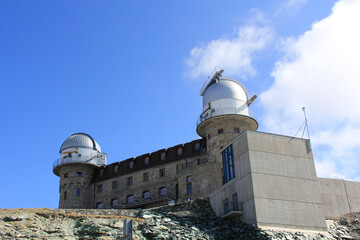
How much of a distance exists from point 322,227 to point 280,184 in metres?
4.96

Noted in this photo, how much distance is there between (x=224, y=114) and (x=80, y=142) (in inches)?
881

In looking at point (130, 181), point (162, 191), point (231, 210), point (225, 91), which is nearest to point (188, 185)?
point (162, 191)

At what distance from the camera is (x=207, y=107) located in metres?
52.3

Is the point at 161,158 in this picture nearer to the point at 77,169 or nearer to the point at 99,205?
the point at 99,205

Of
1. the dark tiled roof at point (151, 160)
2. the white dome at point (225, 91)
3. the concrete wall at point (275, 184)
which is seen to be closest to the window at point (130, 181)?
the dark tiled roof at point (151, 160)

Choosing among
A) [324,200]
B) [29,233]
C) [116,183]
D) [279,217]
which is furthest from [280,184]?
[116,183]

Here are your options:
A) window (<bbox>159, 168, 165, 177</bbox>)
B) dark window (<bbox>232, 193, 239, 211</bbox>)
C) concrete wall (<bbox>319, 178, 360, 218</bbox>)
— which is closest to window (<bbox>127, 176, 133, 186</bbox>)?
window (<bbox>159, 168, 165, 177</bbox>)

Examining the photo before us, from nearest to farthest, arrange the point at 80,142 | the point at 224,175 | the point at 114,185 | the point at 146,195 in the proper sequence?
the point at 224,175 < the point at 146,195 < the point at 114,185 < the point at 80,142

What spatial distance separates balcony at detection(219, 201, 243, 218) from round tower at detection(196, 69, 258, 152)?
10.7 metres

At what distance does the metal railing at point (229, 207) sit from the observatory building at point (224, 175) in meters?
0.09

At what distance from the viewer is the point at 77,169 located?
61.0 m

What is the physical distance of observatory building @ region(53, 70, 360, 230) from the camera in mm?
37844

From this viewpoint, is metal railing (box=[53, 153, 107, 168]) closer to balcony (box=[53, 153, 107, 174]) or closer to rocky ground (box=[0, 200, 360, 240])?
balcony (box=[53, 153, 107, 174])

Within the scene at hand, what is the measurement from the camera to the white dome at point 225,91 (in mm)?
51844
